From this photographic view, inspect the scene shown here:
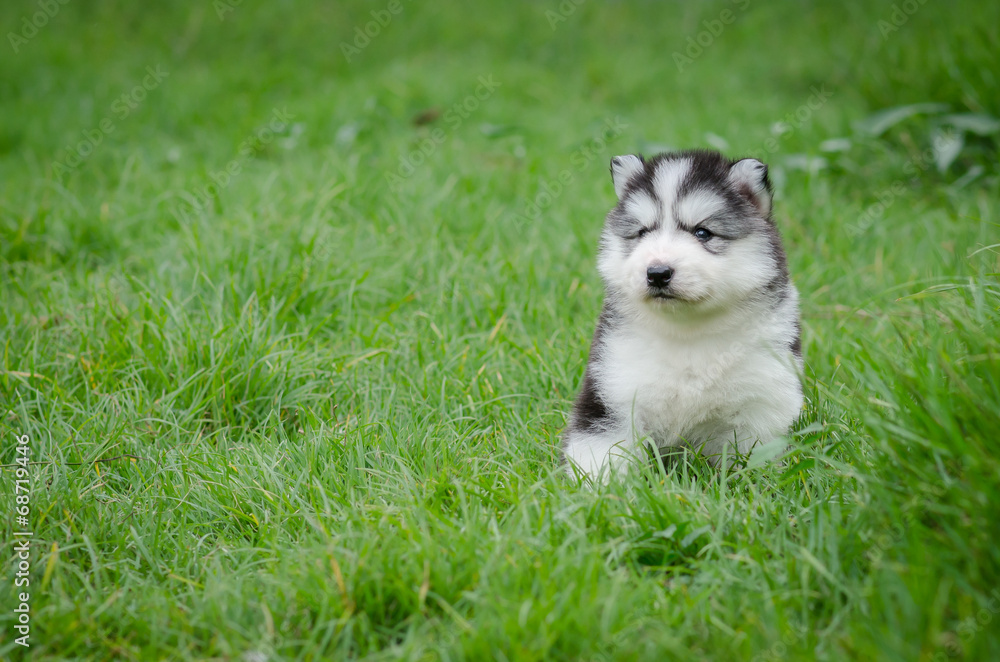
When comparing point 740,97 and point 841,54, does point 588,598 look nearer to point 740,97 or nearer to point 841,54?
point 740,97

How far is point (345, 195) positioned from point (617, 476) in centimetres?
338

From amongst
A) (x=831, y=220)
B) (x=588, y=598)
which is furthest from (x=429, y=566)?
(x=831, y=220)

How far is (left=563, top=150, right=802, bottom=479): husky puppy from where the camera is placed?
278cm

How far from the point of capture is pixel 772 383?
9.17 ft

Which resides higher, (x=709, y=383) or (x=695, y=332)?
(x=695, y=332)
